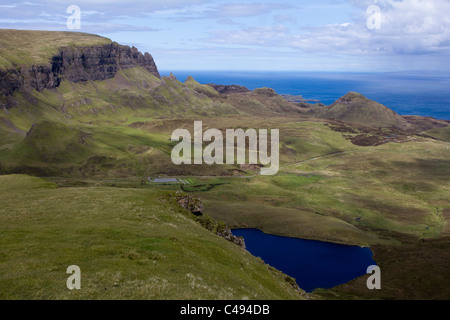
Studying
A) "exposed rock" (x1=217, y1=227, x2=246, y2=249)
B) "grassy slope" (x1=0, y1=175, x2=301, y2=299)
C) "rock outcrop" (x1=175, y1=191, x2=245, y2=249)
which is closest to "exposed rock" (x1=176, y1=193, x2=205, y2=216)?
"rock outcrop" (x1=175, y1=191, x2=245, y2=249)

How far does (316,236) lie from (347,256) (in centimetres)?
1615

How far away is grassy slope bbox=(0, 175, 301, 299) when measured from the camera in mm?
26938

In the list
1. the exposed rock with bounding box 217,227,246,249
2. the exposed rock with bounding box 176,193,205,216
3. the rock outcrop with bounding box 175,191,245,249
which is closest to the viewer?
the rock outcrop with bounding box 175,191,245,249

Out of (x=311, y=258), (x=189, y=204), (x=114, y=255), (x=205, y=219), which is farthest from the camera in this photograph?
(x=311, y=258)

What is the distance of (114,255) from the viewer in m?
34.8

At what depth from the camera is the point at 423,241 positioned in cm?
13225

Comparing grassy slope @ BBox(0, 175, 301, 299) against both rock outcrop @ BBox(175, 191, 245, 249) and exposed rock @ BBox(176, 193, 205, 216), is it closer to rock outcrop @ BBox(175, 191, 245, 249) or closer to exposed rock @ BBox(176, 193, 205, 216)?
rock outcrop @ BBox(175, 191, 245, 249)

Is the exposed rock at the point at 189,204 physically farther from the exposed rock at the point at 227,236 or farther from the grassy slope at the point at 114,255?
the grassy slope at the point at 114,255

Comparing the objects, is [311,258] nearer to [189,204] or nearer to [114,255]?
[189,204]

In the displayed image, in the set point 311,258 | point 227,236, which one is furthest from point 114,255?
point 311,258

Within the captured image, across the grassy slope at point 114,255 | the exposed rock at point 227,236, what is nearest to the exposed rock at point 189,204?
the exposed rock at point 227,236

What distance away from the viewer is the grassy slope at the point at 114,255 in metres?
26.9
